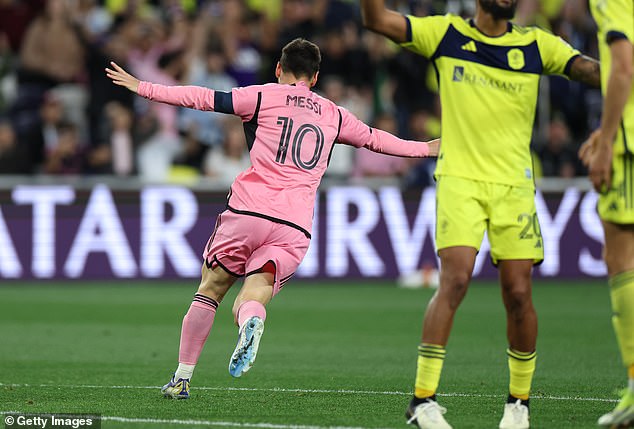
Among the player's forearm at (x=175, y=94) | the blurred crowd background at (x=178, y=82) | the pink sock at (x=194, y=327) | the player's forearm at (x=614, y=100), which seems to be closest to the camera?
the player's forearm at (x=614, y=100)

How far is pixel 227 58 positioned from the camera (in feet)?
66.0

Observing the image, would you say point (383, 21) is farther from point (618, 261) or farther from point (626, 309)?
point (626, 309)

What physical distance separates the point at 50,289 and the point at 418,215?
5484mm

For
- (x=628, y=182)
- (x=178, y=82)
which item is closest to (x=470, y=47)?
(x=628, y=182)

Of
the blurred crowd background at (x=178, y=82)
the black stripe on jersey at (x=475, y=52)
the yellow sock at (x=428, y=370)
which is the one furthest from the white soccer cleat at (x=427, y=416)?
the blurred crowd background at (x=178, y=82)

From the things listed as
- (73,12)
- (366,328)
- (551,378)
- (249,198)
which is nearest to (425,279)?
(366,328)

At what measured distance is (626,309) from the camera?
6.58 metres

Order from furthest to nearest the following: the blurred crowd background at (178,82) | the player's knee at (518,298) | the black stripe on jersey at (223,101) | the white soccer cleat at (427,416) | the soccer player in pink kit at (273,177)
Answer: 1. the blurred crowd background at (178,82)
2. the soccer player in pink kit at (273,177)
3. the black stripe on jersey at (223,101)
4. the player's knee at (518,298)
5. the white soccer cleat at (427,416)

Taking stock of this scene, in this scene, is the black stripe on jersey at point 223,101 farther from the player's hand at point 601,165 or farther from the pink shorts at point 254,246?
the player's hand at point 601,165

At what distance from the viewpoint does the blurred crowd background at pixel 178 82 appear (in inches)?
766

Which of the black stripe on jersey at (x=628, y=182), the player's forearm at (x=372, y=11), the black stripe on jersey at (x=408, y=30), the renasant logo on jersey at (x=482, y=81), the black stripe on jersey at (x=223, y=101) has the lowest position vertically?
the black stripe on jersey at (x=628, y=182)

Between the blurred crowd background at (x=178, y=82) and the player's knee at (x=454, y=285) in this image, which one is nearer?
the player's knee at (x=454, y=285)

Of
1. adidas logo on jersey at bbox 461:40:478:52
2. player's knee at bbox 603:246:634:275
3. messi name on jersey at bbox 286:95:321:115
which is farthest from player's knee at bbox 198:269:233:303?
player's knee at bbox 603:246:634:275

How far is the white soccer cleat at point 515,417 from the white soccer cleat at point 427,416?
0.39 meters
